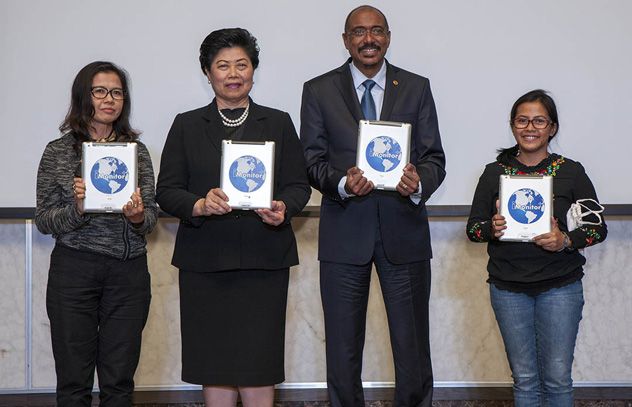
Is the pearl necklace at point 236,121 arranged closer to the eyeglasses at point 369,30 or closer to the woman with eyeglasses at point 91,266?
the woman with eyeglasses at point 91,266

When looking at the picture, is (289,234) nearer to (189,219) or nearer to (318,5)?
(189,219)

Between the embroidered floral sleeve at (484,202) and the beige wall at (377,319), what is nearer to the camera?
the embroidered floral sleeve at (484,202)

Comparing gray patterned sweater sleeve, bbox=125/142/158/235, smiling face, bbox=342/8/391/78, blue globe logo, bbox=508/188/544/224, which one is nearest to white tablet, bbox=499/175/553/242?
blue globe logo, bbox=508/188/544/224

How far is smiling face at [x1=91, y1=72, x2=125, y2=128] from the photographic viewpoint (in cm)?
327

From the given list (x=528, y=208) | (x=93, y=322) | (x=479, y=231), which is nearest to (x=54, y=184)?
A: (x=93, y=322)

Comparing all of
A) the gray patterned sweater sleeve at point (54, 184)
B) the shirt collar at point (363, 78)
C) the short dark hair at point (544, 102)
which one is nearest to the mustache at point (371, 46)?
the shirt collar at point (363, 78)

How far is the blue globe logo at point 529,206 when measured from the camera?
321cm

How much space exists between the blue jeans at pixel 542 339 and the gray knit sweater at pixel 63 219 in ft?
4.73

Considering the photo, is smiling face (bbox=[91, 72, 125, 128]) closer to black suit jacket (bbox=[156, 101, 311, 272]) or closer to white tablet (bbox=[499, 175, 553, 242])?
black suit jacket (bbox=[156, 101, 311, 272])

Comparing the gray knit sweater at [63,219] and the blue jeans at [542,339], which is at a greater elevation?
the gray knit sweater at [63,219]

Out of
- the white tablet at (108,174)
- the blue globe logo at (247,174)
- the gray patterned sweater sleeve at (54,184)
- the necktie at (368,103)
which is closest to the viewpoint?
the blue globe logo at (247,174)

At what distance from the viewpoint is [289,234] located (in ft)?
10.5

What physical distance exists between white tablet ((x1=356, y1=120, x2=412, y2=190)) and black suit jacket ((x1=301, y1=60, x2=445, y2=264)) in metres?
0.15

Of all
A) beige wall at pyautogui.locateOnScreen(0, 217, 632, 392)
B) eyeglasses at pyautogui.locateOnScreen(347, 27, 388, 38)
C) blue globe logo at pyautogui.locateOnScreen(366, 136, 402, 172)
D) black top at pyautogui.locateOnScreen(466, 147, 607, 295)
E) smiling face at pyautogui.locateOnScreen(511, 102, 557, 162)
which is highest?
eyeglasses at pyautogui.locateOnScreen(347, 27, 388, 38)
